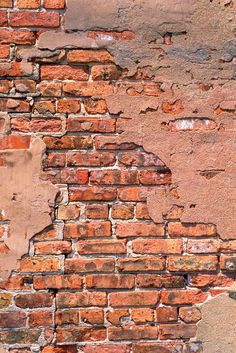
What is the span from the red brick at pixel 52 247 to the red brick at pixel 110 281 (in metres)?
0.18

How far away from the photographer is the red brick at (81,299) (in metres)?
2.33

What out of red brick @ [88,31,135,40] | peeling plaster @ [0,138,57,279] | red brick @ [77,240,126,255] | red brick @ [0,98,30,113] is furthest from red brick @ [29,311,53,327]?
red brick @ [88,31,135,40]

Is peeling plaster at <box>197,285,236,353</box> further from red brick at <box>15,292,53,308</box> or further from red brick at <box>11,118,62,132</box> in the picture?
red brick at <box>11,118,62,132</box>

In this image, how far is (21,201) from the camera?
2322 mm

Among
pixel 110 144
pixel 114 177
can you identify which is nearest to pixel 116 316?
pixel 114 177

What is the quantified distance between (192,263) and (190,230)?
158 mm

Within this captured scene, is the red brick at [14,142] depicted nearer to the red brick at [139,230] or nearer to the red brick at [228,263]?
the red brick at [139,230]

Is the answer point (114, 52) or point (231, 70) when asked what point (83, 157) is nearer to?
point (114, 52)

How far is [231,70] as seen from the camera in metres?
2.37

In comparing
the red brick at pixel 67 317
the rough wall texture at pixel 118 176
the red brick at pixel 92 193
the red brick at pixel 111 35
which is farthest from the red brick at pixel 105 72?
the red brick at pixel 67 317

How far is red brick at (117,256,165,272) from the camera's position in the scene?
2.35m

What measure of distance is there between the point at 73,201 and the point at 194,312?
784 mm

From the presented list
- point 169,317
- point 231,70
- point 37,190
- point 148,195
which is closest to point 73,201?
point 37,190

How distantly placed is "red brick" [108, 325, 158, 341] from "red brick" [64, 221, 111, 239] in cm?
45
